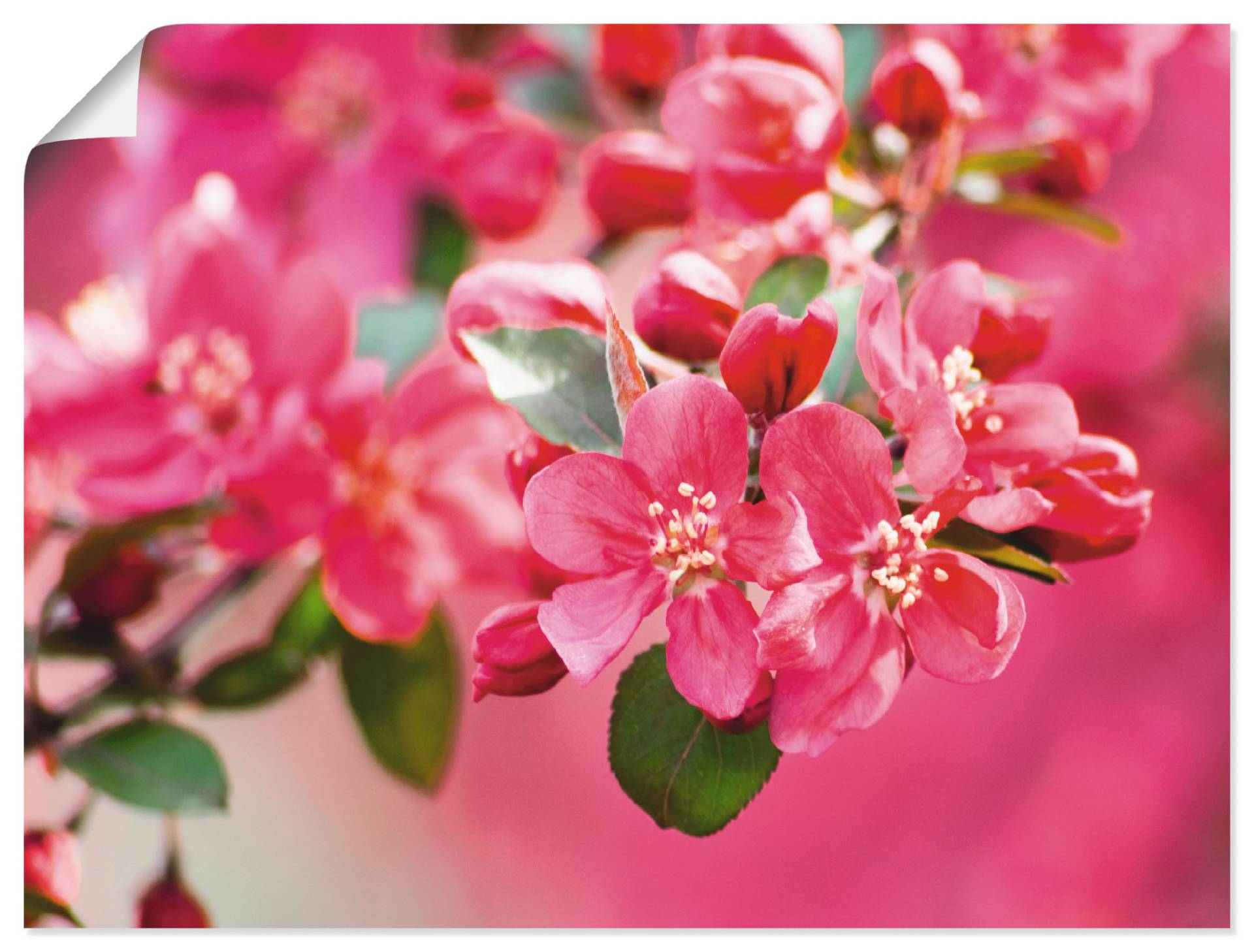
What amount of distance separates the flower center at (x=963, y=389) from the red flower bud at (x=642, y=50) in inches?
21.7

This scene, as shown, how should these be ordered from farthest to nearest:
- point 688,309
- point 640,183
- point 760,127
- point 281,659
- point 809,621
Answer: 1. point 281,659
2. point 640,183
3. point 760,127
4. point 688,309
5. point 809,621

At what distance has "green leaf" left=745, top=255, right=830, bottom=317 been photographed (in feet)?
2.63

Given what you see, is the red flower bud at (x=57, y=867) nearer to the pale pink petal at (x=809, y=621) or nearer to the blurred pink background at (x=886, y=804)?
the blurred pink background at (x=886, y=804)

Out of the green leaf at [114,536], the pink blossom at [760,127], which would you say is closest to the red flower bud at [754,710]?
the pink blossom at [760,127]

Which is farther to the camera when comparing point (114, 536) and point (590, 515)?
point (114, 536)

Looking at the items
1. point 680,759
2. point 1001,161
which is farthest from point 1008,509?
point 1001,161

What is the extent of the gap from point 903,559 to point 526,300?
0.31 meters

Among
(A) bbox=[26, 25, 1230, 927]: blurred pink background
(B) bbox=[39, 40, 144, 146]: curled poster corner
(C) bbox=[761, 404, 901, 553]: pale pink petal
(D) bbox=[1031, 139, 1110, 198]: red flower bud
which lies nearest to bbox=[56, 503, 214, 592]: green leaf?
(A) bbox=[26, 25, 1230, 927]: blurred pink background

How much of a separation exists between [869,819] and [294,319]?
0.77 m

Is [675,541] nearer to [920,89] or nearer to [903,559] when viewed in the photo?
[903,559]

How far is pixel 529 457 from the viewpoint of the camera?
28.8 inches

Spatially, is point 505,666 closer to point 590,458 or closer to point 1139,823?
point 590,458

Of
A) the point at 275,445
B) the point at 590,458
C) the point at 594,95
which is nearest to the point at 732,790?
the point at 590,458

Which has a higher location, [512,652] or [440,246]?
[440,246]
